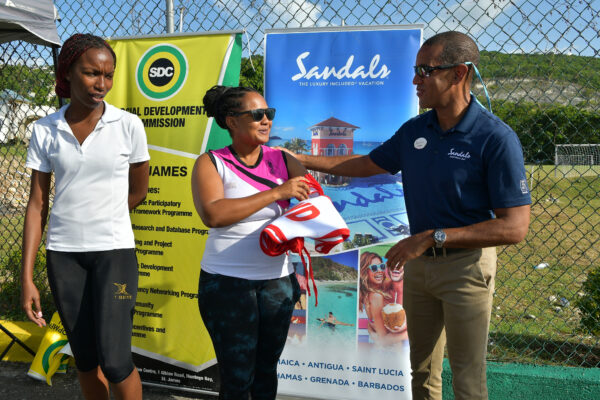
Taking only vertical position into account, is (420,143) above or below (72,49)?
Answer: below

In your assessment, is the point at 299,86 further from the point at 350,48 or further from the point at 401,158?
the point at 401,158

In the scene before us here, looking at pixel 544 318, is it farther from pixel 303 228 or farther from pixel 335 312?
pixel 303 228

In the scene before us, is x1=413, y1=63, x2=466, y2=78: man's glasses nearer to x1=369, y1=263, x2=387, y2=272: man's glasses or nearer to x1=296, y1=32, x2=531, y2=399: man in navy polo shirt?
x1=296, y1=32, x2=531, y2=399: man in navy polo shirt

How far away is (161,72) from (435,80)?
204 centimetres

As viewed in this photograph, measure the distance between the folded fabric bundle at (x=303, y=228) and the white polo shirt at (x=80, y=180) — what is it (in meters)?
0.84

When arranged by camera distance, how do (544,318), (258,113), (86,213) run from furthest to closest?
(544,318), (86,213), (258,113)

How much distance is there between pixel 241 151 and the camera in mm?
2314

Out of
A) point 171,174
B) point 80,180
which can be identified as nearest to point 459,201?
point 80,180

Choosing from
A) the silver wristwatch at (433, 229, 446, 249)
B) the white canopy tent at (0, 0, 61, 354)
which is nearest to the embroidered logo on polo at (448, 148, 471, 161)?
the silver wristwatch at (433, 229, 446, 249)

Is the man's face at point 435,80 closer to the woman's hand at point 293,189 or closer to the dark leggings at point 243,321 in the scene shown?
the woman's hand at point 293,189

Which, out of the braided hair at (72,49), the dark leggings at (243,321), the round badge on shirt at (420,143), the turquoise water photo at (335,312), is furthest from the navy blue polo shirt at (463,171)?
the braided hair at (72,49)

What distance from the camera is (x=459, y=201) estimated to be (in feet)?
7.02

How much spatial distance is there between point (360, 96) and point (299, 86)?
1.34 ft

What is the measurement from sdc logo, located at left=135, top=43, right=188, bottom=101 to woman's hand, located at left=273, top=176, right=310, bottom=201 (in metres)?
1.57
